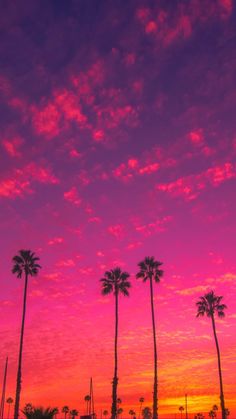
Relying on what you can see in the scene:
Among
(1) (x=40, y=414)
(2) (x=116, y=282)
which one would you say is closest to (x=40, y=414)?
(1) (x=40, y=414)

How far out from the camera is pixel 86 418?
250 feet

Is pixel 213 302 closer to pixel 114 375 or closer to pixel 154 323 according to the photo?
pixel 154 323

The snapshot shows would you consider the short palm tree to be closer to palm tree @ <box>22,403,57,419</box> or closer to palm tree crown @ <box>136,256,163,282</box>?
palm tree @ <box>22,403,57,419</box>

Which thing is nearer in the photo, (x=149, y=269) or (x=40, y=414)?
(x=40, y=414)

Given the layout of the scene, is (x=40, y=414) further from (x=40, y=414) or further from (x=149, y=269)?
(x=149, y=269)

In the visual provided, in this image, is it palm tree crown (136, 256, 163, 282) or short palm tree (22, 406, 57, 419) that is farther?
palm tree crown (136, 256, 163, 282)

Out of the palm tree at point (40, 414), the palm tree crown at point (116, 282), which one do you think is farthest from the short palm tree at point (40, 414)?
the palm tree crown at point (116, 282)

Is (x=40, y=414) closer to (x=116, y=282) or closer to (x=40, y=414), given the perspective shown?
(x=40, y=414)

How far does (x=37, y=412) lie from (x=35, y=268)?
4208 centimetres

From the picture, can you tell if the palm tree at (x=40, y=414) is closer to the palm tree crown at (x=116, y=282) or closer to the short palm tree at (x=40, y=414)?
the short palm tree at (x=40, y=414)

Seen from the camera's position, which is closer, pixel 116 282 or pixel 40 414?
pixel 40 414

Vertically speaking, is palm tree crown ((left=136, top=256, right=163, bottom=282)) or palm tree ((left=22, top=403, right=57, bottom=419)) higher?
palm tree crown ((left=136, top=256, right=163, bottom=282))

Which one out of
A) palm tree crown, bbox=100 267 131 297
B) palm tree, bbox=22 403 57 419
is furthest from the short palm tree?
palm tree crown, bbox=100 267 131 297

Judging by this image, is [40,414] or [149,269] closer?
[40,414]
